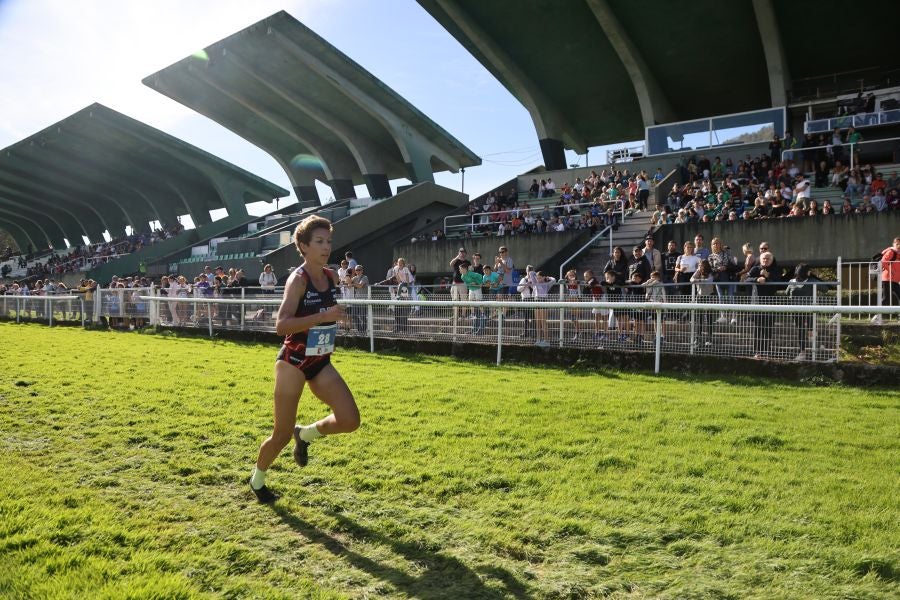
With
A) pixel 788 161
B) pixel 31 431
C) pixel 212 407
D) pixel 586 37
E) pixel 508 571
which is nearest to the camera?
pixel 508 571

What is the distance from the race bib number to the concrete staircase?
50.6 ft

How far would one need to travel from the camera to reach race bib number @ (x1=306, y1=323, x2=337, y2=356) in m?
4.58

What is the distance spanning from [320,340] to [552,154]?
111 feet

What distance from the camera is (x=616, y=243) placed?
20344 mm

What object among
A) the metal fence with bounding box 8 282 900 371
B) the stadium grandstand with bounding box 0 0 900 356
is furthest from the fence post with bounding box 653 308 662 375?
the stadium grandstand with bounding box 0 0 900 356

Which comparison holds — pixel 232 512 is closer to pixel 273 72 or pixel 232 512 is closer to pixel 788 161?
pixel 788 161

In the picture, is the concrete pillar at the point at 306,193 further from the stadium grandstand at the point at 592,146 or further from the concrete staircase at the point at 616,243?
the concrete staircase at the point at 616,243

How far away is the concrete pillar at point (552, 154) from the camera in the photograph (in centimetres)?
3638

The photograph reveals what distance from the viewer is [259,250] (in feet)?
107

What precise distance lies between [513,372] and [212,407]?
4.90m

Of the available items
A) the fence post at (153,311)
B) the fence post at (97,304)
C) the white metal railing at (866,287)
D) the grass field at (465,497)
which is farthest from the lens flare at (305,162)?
the grass field at (465,497)

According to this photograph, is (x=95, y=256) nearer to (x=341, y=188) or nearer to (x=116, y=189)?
(x=116, y=189)

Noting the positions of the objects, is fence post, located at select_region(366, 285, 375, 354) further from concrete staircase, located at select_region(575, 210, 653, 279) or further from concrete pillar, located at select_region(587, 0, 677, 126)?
concrete pillar, located at select_region(587, 0, 677, 126)

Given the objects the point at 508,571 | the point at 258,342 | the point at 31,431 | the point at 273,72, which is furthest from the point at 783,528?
the point at 273,72
